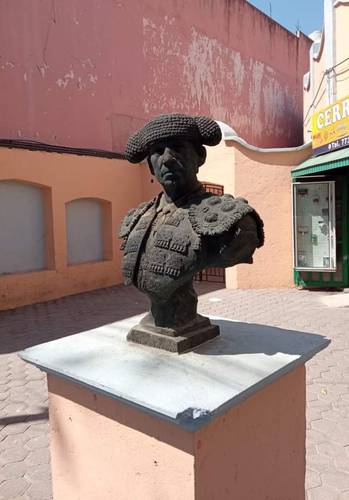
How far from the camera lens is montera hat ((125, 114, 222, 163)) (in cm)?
199

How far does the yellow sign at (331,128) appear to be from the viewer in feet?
23.2

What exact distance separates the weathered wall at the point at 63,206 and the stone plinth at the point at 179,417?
5555 millimetres

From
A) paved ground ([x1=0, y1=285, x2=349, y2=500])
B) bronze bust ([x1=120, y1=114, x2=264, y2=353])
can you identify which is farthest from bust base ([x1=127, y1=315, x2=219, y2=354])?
paved ground ([x1=0, y1=285, x2=349, y2=500])

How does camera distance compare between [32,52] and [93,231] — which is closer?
[32,52]

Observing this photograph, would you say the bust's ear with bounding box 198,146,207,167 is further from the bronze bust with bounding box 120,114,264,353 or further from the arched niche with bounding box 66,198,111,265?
the arched niche with bounding box 66,198,111,265

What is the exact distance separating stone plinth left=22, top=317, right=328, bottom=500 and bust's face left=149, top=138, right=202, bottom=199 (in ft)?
2.71

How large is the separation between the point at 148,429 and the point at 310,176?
6.98m

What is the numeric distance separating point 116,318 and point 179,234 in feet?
15.8

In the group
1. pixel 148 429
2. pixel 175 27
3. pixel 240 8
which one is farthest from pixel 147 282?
pixel 240 8

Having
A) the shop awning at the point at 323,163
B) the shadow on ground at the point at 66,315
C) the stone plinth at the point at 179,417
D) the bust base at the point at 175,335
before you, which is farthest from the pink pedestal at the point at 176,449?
the shop awning at the point at 323,163

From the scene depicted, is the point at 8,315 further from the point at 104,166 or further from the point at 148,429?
the point at 148,429

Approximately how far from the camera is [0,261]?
7.34m

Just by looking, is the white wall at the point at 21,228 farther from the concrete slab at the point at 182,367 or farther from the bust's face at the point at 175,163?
the bust's face at the point at 175,163

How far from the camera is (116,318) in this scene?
6.59 meters
